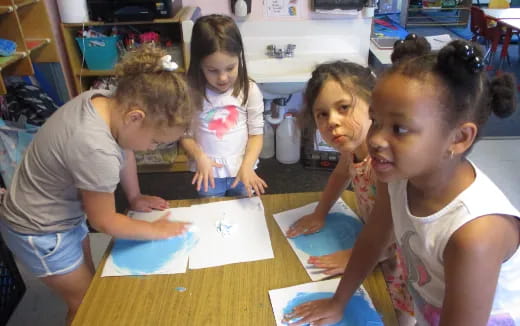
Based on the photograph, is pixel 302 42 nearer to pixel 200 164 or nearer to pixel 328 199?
pixel 200 164

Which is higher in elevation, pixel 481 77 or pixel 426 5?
pixel 481 77

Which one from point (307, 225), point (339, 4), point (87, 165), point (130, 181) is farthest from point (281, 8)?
point (87, 165)

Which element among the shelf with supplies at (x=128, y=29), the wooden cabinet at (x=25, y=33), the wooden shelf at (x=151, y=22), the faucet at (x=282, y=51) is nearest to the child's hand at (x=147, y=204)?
the wooden cabinet at (x=25, y=33)

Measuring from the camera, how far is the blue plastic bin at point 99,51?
2.36 m

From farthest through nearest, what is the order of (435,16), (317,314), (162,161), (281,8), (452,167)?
(435,16) < (162,161) < (281,8) < (317,314) < (452,167)

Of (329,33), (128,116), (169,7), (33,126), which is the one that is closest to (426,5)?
(329,33)

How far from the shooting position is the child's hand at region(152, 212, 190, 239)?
1.02 meters

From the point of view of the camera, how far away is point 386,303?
826 mm

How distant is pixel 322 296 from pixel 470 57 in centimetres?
57

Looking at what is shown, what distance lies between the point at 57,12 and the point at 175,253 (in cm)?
208

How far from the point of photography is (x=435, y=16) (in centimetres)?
638

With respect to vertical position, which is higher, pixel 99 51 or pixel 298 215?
pixel 99 51

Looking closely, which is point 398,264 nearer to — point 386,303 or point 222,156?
point 386,303

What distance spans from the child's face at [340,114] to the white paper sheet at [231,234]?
318mm
